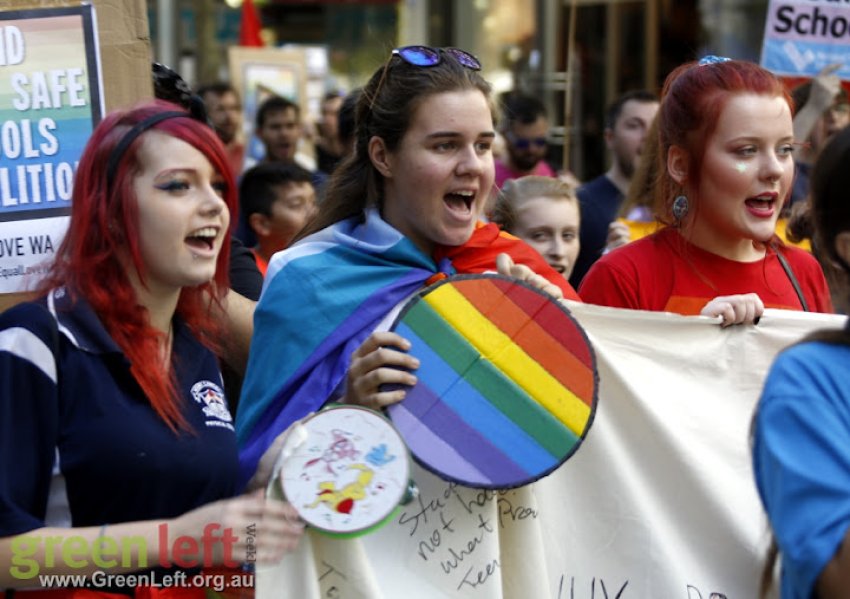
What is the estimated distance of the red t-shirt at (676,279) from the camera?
325 centimetres

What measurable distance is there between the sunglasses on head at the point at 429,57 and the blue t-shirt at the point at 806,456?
1451 millimetres

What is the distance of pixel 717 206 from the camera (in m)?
3.27

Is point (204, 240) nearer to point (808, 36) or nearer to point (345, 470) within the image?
point (345, 470)

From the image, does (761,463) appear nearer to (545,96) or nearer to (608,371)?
(608,371)

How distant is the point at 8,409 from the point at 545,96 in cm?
1134

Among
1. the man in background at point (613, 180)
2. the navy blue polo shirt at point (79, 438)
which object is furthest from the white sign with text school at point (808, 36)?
the navy blue polo shirt at point (79, 438)

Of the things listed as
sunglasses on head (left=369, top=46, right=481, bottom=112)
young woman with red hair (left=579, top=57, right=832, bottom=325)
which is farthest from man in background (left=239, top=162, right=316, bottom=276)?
young woman with red hair (left=579, top=57, right=832, bottom=325)

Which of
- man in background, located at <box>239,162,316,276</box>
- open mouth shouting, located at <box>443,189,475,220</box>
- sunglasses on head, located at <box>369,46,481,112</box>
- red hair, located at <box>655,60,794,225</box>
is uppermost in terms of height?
sunglasses on head, located at <box>369,46,481,112</box>

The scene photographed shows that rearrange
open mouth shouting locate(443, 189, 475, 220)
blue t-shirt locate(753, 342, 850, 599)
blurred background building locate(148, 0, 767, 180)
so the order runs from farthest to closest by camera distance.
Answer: blurred background building locate(148, 0, 767, 180)
open mouth shouting locate(443, 189, 475, 220)
blue t-shirt locate(753, 342, 850, 599)

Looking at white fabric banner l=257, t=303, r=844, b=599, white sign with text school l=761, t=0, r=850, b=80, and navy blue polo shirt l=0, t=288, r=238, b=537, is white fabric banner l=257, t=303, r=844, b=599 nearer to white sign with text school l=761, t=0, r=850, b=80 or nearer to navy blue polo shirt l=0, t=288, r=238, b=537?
navy blue polo shirt l=0, t=288, r=238, b=537

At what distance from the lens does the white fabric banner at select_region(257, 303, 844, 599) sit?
272 cm

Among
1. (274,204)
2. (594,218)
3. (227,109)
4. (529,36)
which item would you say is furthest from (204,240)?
(529,36)

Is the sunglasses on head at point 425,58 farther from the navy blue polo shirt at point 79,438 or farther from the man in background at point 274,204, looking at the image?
the man in background at point 274,204

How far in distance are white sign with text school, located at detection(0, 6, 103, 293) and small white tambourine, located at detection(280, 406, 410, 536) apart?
1.13 metres
